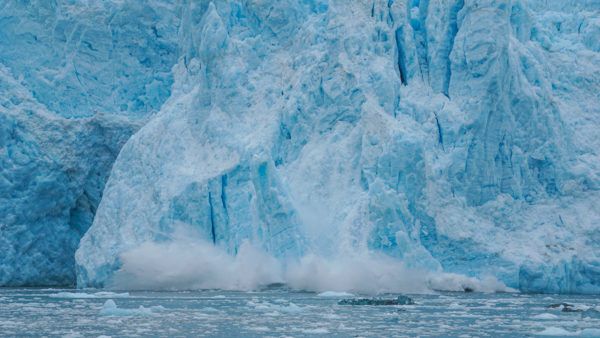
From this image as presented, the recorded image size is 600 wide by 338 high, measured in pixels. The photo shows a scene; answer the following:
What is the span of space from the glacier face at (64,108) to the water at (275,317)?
5.32m

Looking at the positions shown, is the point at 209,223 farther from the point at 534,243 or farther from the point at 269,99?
the point at 534,243

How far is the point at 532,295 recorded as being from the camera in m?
20.4

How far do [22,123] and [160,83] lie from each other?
12.0ft

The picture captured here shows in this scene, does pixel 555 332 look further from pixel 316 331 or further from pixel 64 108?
pixel 64 108

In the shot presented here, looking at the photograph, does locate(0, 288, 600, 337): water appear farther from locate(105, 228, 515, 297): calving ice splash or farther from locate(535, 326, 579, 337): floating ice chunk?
locate(105, 228, 515, 297): calving ice splash

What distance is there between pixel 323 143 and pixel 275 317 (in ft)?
27.8

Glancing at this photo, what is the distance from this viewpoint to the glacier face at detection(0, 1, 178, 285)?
23.6 m

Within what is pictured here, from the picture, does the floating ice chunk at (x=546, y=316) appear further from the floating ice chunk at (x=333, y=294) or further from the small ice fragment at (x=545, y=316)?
the floating ice chunk at (x=333, y=294)

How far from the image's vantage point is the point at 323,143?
21.9 metres

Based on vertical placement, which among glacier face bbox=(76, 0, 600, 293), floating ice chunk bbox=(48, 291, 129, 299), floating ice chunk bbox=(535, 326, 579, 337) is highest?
glacier face bbox=(76, 0, 600, 293)

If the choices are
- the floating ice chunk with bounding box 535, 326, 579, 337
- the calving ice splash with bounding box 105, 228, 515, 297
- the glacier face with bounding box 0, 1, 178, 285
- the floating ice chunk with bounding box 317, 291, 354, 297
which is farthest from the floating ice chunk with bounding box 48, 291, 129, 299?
the floating ice chunk with bounding box 535, 326, 579, 337

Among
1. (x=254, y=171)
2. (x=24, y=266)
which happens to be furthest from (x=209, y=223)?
(x=24, y=266)

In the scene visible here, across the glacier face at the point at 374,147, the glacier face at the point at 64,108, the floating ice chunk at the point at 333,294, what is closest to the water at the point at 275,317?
the floating ice chunk at the point at 333,294

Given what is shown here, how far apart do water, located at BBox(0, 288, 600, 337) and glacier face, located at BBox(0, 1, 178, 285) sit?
17.5 ft
